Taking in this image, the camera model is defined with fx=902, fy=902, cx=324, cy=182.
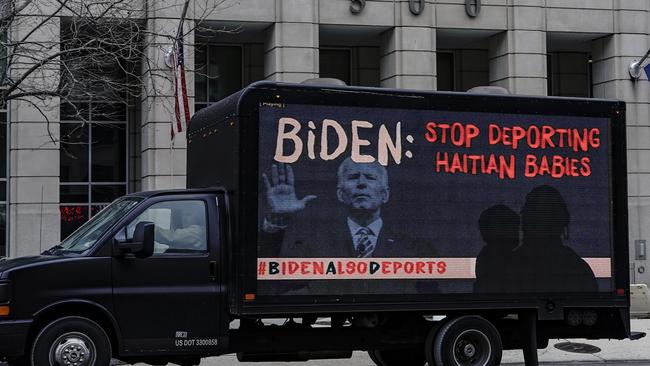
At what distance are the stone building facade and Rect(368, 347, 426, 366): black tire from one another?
1193 cm

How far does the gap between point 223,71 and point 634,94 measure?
11.4 meters

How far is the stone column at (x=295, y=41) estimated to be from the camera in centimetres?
2278

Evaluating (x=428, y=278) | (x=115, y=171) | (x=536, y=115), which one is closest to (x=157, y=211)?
(x=428, y=278)

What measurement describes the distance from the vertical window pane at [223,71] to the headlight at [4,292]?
1636 cm

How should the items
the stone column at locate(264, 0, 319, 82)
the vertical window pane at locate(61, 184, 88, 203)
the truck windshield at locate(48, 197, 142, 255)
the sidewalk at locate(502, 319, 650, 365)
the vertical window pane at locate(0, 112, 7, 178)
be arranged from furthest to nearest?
the vertical window pane at locate(61, 184, 88, 203), the vertical window pane at locate(0, 112, 7, 178), the stone column at locate(264, 0, 319, 82), the sidewalk at locate(502, 319, 650, 365), the truck windshield at locate(48, 197, 142, 255)

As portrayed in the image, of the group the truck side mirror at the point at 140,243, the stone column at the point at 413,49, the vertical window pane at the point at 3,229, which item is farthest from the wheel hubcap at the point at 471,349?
the vertical window pane at the point at 3,229

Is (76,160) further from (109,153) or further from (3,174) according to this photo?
(3,174)

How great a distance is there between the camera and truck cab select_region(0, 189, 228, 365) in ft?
28.1

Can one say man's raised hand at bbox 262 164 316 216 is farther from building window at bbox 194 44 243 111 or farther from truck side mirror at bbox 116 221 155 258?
building window at bbox 194 44 243 111

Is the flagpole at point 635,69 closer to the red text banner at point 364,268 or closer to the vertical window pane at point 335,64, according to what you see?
the vertical window pane at point 335,64

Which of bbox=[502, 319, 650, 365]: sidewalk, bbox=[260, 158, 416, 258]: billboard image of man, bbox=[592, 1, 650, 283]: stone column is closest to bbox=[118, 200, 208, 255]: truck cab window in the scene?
bbox=[260, 158, 416, 258]: billboard image of man

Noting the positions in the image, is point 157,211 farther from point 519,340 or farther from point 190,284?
point 519,340

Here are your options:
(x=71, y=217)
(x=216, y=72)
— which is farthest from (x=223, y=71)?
(x=71, y=217)

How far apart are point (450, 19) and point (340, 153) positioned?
1559 cm
